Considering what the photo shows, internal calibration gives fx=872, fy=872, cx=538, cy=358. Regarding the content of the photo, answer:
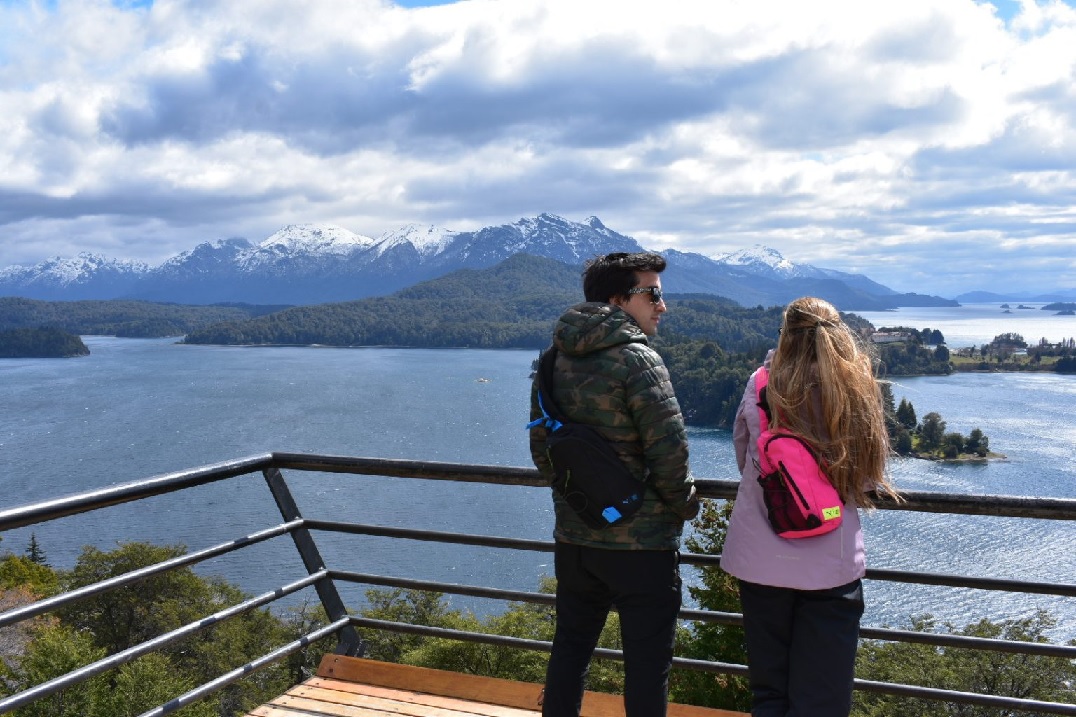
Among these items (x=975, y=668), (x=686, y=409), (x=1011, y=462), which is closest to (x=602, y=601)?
(x=975, y=668)

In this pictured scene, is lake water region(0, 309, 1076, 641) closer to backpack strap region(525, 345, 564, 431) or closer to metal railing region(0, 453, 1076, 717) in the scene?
metal railing region(0, 453, 1076, 717)

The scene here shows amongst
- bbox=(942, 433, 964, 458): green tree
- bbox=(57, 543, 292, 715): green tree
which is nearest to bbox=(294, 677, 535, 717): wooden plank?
bbox=(57, 543, 292, 715): green tree

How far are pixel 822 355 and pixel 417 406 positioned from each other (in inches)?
3297

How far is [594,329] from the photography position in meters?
2.51

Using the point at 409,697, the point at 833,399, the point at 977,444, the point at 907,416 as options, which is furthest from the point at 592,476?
the point at 907,416

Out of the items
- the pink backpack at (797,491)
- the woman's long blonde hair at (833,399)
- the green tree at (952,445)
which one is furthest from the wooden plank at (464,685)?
the green tree at (952,445)

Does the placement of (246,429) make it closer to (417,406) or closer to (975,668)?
(417,406)

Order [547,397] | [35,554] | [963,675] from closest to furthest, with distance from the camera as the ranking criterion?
[547,397] → [963,675] → [35,554]

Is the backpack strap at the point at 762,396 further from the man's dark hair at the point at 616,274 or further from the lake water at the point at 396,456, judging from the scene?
the lake water at the point at 396,456

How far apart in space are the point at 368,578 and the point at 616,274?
5.87 feet

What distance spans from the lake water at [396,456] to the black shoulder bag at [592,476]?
2225 cm

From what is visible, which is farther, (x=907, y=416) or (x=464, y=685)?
(x=907, y=416)

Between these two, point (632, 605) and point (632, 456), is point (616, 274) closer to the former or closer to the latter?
point (632, 456)

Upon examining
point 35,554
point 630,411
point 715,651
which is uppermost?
point 630,411
